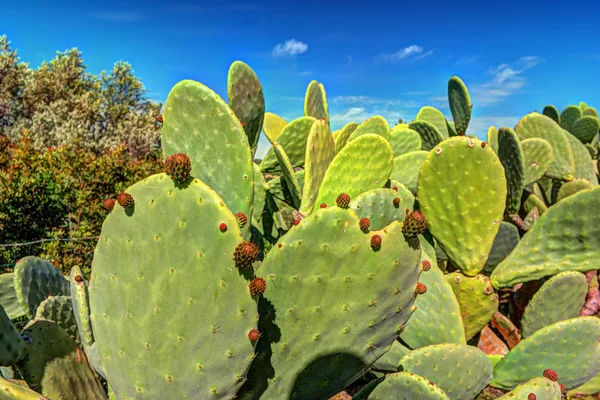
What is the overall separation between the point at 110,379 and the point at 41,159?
21.4 ft

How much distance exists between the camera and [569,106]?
6.81 metres

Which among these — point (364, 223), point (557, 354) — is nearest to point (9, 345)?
point (364, 223)

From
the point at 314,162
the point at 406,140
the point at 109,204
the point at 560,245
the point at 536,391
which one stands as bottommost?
the point at 536,391

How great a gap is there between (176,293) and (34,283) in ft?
4.00

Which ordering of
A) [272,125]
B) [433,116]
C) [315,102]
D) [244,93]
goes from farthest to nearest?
[433,116]
[272,125]
[315,102]
[244,93]

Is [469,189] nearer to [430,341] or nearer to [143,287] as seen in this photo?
[430,341]

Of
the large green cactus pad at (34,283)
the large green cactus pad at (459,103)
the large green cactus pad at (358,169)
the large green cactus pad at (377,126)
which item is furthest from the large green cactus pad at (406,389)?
the large green cactus pad at (459,103)

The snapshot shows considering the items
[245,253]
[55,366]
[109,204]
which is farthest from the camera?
[55,366]

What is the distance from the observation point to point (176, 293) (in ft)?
4.12

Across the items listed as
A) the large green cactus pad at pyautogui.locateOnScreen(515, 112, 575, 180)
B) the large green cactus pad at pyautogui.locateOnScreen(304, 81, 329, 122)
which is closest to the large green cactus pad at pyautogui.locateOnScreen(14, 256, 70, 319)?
the large green cactus pad at pyautogui.locateOnScreen(304, 81, 329, 122)

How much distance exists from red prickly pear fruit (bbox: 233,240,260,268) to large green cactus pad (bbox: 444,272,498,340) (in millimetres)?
1729

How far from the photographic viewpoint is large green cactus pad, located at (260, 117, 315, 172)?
127 inches

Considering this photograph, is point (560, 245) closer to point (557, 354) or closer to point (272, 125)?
point (557, 354)

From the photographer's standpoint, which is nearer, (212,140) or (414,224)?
(414,224)
